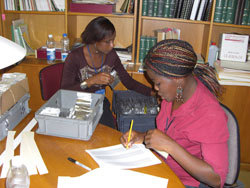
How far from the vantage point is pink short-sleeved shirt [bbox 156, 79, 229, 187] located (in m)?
1.07

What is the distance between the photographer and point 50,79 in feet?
6.54

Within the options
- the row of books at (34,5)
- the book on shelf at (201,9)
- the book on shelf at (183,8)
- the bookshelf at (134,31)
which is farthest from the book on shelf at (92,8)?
the book on shelf at (201,9)

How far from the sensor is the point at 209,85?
4.33 feet

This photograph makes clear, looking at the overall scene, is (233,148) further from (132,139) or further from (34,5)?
(34,5)

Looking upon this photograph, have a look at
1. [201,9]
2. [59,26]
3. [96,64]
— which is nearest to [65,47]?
[59,26]

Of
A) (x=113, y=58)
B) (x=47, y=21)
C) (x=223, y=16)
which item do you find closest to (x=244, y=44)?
(x=223, y=16)

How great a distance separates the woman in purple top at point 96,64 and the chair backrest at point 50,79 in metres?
0.09

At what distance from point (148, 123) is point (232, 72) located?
892mm

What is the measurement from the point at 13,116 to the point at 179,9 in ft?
5.89

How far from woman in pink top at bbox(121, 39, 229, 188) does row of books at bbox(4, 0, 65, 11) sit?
5.57ft

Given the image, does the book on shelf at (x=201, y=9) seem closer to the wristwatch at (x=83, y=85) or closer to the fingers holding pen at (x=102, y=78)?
the fingers holding pen at (x=102, y=78)

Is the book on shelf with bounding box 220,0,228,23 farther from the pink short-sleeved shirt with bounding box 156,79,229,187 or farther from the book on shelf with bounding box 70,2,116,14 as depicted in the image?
the pink short-sleeved shirt with bounding box 156,79,229,187

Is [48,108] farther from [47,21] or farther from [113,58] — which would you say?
[47,21]

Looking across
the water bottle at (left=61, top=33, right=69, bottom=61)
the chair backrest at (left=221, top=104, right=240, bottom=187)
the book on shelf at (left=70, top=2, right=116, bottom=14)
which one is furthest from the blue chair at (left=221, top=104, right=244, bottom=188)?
A: the water bottle at (left=61, top=33, right=69, bottom=61)
